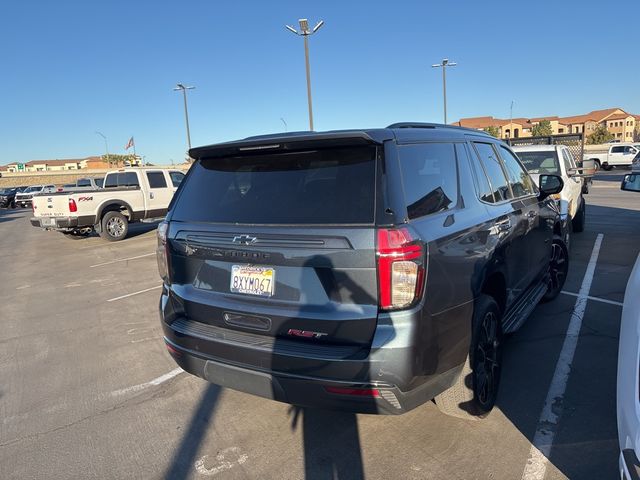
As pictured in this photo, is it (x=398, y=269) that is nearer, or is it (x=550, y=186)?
(x=398, y=269)

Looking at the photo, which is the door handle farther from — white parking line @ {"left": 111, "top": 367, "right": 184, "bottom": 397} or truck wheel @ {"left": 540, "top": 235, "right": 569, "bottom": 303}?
white parking line @ {"left": 111, "top": 367, "right": 184, "bottom": 397}

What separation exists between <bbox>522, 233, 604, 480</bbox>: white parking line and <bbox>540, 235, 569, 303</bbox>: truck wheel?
322 mm

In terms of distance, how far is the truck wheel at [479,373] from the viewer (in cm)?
291

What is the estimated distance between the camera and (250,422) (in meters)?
3.26

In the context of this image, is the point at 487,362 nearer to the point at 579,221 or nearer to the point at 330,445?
the point at 330,445

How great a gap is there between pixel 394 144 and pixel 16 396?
370 centimetres

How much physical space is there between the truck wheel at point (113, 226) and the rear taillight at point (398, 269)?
12.5 m

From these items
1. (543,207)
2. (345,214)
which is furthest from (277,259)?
(543,207)

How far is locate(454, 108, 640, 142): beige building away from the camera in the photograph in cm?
11056

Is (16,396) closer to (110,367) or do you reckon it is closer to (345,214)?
(110,367)

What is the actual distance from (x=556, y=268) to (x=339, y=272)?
4162 millimetres

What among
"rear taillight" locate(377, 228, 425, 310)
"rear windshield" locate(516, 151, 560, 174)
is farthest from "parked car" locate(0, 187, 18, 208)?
"rear taillight" locate(377, 228, 425, 310)

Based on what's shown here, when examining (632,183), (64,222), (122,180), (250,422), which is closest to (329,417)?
(250,422)

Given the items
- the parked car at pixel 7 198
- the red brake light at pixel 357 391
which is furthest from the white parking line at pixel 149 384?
the parked car at pixel 7 198
